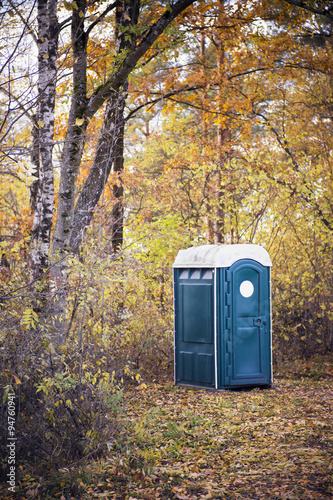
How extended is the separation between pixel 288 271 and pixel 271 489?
5.87 m

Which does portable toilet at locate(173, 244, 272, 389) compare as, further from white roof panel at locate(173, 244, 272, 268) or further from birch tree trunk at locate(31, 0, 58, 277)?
birch tree trunk at locate(31, 0, 58, 277)

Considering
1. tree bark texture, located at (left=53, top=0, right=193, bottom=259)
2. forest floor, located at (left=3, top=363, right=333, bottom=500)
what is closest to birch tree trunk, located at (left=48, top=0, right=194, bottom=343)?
tree bark texture, located at (left=53, top=0, right=193, bottom=259)

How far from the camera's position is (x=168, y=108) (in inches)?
413

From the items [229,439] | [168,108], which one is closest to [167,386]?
[229,439]

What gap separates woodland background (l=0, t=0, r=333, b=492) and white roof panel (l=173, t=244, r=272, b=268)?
782mm

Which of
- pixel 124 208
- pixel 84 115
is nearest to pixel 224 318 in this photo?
pixel 84 115

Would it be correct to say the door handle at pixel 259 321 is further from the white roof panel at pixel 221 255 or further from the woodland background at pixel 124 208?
the woodland background at pixel 124 208

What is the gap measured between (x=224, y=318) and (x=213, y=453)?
232 cm

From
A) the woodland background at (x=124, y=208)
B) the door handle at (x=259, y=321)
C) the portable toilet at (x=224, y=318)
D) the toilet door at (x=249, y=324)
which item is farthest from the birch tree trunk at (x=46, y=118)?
the door handle at (x=259, y=321)

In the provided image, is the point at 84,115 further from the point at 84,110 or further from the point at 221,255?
the point at 221,255

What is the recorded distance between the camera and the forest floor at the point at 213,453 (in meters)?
3.55

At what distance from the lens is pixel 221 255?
654 centimetres

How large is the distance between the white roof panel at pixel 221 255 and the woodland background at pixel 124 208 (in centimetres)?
78

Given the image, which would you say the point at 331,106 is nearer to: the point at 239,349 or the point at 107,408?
the point at 239,349
